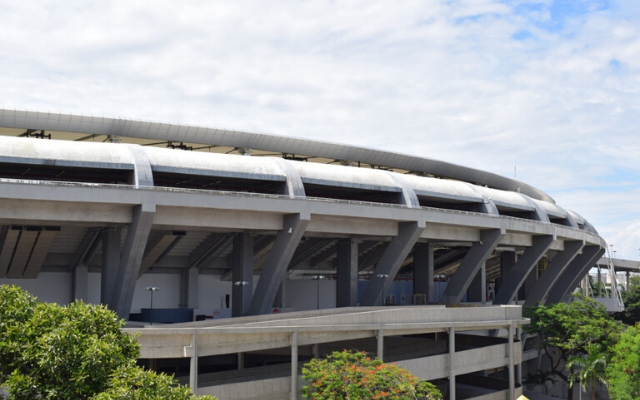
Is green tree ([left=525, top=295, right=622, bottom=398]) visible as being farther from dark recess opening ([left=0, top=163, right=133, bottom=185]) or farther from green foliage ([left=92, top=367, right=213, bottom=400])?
green foliage ([left=92, top=367, right=213, bottom=400])

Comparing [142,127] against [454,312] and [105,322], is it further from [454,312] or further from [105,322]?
[105,322]

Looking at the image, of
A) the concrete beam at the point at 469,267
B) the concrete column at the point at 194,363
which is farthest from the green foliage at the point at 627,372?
the concrete column at the point at 194,363

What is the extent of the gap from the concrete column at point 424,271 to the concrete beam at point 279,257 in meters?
16.6

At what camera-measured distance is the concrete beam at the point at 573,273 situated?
7250cm

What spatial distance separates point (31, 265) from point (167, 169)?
15250 millimetres

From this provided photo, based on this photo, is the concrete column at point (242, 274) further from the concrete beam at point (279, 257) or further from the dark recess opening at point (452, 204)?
the dark recess opening at point (452, 204)

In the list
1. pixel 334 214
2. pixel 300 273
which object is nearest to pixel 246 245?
pixel 334 214

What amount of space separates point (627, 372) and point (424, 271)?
60.7 ft

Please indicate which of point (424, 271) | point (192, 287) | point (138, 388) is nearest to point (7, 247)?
point (192, 287)

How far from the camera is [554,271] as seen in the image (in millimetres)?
65438

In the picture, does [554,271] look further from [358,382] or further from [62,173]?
[62,173]

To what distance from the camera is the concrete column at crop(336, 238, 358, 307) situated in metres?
48.6

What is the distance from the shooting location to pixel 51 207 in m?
35.1

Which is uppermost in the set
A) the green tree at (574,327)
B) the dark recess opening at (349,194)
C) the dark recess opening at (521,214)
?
the dark recess opening at (349,194)
